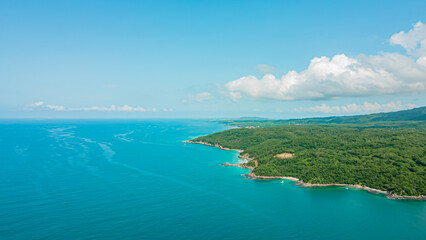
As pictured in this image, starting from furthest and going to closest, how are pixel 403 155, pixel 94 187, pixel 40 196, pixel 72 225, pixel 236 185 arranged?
1. pixel 403 155
2. pixel 236 185
3. pixel 94 187
4. pixel 40 196
5. pixel 72 225

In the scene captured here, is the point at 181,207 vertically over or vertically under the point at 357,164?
under

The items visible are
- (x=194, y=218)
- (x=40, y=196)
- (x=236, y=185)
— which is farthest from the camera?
(x=236, y=185)

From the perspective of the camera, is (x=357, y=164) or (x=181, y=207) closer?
Result: (x=181, y=207)

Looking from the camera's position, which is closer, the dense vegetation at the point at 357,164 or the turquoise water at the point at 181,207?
the turquoise water at the point at 181,207

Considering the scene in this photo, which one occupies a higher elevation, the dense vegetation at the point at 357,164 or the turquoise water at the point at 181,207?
the dense vegetation at the point at 357,164

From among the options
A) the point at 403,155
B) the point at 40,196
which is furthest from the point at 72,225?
the point at 403,155

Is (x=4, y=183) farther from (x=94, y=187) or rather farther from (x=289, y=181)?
(x=289, y=181)

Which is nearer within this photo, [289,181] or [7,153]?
[289,181]

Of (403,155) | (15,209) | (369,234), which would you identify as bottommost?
(369,234)

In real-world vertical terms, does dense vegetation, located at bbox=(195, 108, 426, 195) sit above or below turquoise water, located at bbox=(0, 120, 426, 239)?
above

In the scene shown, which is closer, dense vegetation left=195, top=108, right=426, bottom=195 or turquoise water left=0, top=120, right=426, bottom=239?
turquoise water left=0, top=120, right=426, bottom=239

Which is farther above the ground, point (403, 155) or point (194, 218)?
point (403, 155)
